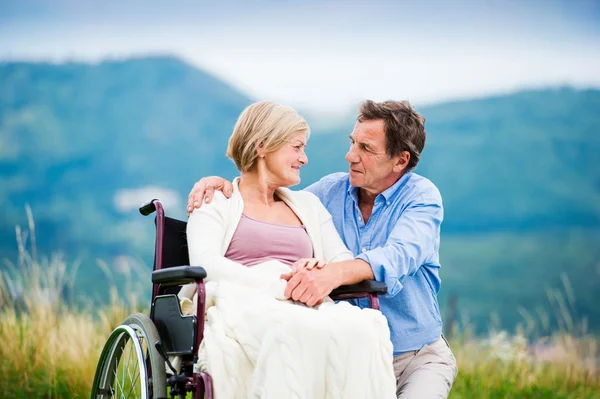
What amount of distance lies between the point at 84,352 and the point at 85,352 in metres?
0.01

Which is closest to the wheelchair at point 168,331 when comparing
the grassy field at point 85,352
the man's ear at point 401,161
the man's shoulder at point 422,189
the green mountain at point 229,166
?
the man's shoulder at point 422,189

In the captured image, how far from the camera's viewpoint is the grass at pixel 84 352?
4.75 m

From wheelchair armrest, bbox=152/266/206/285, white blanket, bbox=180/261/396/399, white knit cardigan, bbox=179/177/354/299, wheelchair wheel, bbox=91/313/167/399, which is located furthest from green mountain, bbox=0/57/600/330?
white blanket, bbox=180/261/396/399

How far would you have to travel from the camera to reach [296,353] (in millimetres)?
2297

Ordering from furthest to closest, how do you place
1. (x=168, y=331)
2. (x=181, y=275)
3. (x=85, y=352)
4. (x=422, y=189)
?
(x=85, y=352) → (x=422, y=189) → (x=168, y=331) → (x=181, y=275)

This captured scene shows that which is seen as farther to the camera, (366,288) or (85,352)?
(85,352)

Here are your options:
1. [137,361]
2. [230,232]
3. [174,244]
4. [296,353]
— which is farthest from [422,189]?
[137,361]

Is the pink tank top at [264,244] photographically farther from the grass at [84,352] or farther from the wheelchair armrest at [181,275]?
the grass at [84,352]

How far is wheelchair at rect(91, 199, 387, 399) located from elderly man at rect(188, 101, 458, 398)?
0.42 ft

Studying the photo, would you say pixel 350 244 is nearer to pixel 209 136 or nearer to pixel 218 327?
pixel 218 327

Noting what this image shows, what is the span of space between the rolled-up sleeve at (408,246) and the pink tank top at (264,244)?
249 mm

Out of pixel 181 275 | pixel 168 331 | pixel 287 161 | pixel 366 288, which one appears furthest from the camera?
pixel 287 161

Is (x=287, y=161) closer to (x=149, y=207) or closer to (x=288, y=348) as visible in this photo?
(x=149, y=207)

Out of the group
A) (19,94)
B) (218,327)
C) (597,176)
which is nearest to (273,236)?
(218,327)
